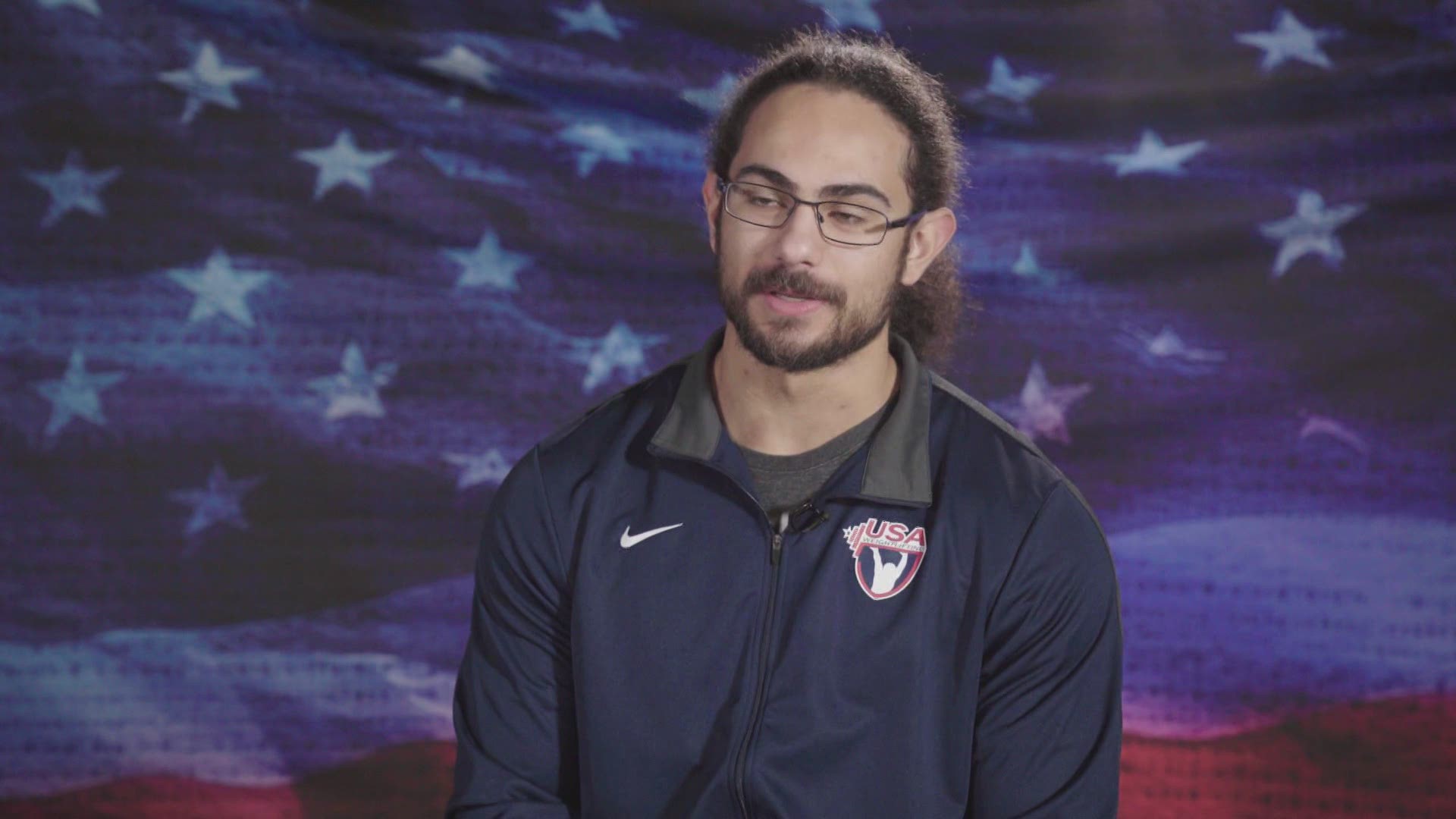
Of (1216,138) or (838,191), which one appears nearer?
(838,191)

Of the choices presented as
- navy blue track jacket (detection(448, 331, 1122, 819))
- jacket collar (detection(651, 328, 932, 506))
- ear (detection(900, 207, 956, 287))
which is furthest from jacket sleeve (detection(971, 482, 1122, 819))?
ear (detection(900, 207, 956, 287))

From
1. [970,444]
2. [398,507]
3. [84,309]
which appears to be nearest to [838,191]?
[970,444]

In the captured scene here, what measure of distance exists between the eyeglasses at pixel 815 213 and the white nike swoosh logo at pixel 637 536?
43 centimetres

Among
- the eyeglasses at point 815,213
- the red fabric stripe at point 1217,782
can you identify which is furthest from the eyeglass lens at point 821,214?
the red fabric stripe at point 1217,782

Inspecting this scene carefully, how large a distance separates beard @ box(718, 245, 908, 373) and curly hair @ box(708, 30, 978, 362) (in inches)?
5.6

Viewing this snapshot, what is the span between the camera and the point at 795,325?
6.08 ft

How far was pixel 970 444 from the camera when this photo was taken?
194 centimetres

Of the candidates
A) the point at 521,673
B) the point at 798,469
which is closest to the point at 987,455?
the point at 798,469

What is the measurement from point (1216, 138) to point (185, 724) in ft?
8.30

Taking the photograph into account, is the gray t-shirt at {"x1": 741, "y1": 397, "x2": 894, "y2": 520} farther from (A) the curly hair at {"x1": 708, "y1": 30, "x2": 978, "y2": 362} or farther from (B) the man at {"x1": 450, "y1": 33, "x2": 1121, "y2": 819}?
(A) the curly hair at {"x1": 708, "y1": 30, "x2": 978, "y2": 362}

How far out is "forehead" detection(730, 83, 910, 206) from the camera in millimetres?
1867

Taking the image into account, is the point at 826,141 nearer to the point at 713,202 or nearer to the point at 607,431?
the point at 713,202

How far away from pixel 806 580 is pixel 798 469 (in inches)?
6.5

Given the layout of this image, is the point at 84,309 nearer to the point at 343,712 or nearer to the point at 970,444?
the point at 343,712
